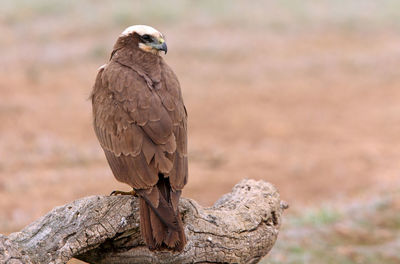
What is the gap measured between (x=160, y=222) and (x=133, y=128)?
823 millimetres

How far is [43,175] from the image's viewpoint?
12031 millimetres

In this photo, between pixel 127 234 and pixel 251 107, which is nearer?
pixel 127 234

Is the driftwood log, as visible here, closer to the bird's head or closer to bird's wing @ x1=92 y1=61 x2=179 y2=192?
bird's wing @ x1=92 y1=61 x2=179 y2=192

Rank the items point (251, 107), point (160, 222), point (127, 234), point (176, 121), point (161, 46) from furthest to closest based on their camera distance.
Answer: point (251, 107) < point (161, 46) < point (176, 121) < point (127, 234) < point (160, 222)

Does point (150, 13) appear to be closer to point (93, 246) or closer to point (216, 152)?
point (216, 152)

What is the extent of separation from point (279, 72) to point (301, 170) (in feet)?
28.9

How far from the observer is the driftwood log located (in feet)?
13.7

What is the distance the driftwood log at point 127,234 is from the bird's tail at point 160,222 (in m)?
0.21

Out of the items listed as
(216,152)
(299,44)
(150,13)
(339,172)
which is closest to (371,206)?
(339,172)

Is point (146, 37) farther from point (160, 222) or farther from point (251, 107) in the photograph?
point (251, 107)

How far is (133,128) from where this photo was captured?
4.76 m

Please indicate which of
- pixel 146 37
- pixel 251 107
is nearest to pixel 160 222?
pixel 146 37

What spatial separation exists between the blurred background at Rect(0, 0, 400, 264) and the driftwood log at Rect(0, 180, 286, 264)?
7.38ft

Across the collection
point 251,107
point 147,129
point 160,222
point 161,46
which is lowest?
point 160,222
